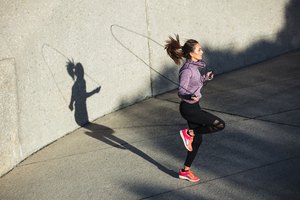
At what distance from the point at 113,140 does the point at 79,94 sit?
93 centimetres

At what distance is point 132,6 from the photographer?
30.2ft

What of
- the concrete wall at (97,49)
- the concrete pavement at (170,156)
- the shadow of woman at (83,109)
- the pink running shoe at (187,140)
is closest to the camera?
the concrete pavement at (170,156)

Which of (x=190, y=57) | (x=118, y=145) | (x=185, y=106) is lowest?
(x=118, y=145)

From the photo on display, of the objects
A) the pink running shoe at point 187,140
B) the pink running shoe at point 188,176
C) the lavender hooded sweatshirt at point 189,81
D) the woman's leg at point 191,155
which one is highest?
the lavender hooded sweatshirt at point 189,81

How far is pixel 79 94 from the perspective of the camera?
27.7ft

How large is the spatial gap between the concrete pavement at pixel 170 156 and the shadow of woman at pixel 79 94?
0.18 metres

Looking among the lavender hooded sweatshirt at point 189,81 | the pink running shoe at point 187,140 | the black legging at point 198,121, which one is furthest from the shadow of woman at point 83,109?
the lavender hooded sweatshirt at point 189,81

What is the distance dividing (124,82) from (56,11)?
6.01ft

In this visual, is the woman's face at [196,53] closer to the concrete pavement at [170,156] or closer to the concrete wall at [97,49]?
the concrete pavement at [170,156]

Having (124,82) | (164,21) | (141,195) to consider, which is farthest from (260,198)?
(164,21)

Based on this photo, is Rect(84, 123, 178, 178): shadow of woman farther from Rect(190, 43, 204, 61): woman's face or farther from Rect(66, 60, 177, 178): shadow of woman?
Rect(190, 43, 204, 61): woman's face

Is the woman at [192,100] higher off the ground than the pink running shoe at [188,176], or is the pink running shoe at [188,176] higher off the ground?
the woman at [192,100]

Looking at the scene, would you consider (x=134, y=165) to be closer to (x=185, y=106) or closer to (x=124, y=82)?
(x=185, y=106)

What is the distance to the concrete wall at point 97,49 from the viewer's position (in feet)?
24.0
